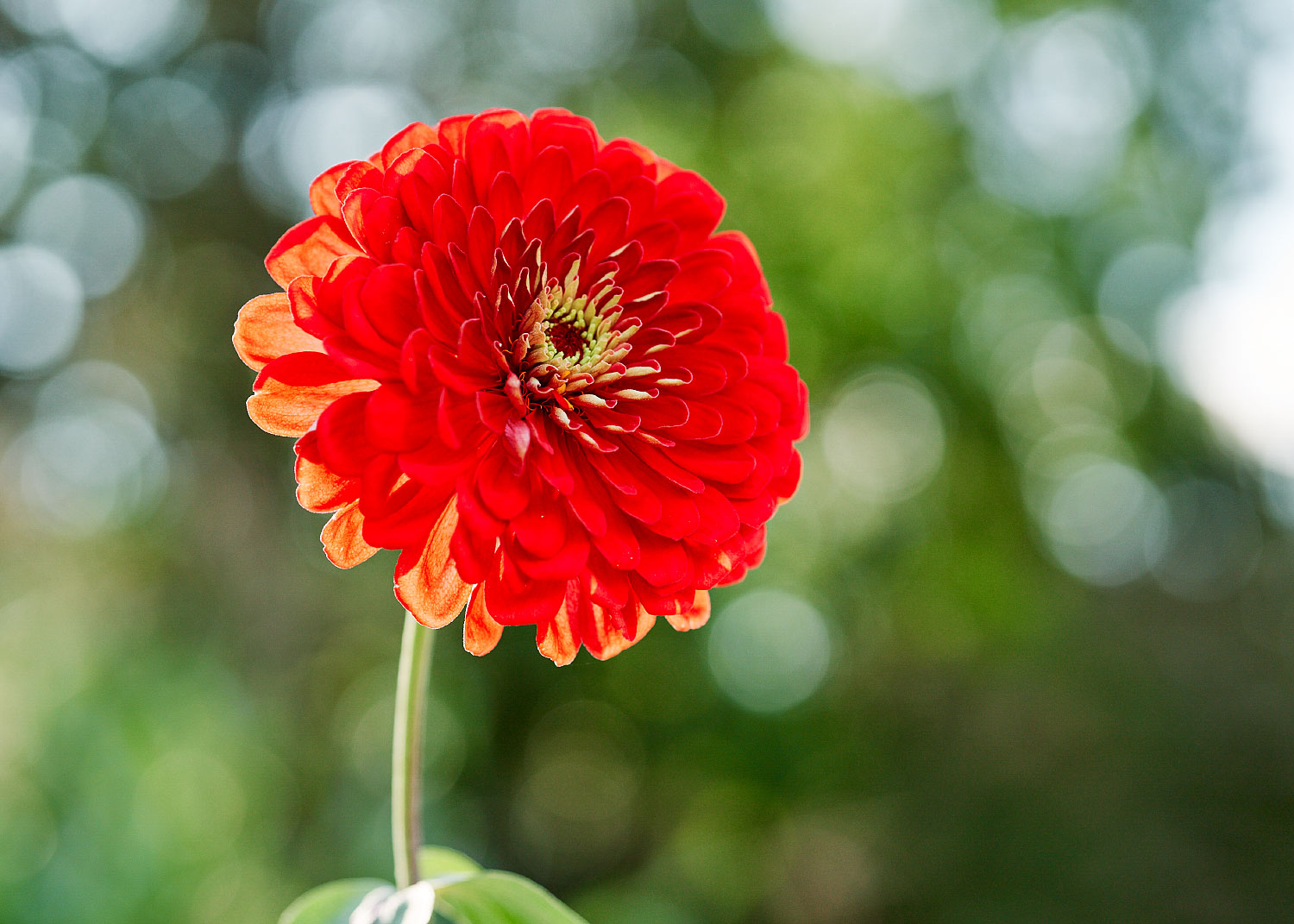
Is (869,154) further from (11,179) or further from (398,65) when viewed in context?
(11,179)

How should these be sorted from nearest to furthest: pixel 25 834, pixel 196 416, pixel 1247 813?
pixel 25 834 < pixel 1247 813 < pixel 196 416

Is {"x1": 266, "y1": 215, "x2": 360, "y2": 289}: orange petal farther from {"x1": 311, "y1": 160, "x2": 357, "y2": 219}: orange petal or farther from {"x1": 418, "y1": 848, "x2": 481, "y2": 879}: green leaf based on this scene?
{"x1": 418, "y1": 848, "x2": 481, "y2": 879}: green leaf

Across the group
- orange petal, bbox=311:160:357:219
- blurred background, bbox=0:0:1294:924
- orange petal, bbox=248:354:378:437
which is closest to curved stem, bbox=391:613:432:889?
orange petal, bbox=248:354:378:437

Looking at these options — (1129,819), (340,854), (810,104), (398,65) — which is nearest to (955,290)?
(810,104)

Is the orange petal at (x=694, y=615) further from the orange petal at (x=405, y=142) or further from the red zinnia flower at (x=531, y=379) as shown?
the orange petal at (x=405, y=142)

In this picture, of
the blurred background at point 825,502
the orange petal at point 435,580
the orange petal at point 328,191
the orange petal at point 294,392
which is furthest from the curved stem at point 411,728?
the blurred background at point 825,502

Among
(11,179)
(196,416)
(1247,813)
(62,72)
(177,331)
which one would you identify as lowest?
(1247,813)
